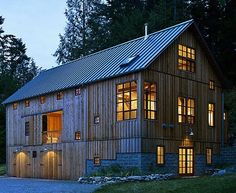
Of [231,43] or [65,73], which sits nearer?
[65,73]

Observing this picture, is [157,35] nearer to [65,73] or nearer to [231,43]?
[65,73]

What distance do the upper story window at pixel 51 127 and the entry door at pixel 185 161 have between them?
30.3ft

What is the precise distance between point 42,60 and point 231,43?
88.3m

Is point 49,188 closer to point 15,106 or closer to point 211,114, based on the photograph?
point 211,114

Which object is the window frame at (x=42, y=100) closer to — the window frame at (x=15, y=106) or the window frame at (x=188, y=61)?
the window frame at (x=15, y=106)

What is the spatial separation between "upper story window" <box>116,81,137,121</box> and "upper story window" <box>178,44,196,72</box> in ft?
13.5

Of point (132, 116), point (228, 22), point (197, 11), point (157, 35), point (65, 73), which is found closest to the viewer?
point (132, 116)

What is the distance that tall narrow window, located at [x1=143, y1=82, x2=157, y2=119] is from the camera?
27.6 m

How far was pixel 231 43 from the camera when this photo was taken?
45.4 metres

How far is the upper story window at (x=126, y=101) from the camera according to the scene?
2762cm

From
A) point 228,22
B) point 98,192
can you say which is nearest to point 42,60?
point 228,22

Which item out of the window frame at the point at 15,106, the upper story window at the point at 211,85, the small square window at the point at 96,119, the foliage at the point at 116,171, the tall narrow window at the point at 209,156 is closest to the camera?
the foliage at the point at 116,171

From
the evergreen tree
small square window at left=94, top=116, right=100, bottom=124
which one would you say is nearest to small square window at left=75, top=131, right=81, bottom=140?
small square window at left=94, top=116, right=100, bottom=124

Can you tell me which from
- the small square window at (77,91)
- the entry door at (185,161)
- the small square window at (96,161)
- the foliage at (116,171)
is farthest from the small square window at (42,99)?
the entry door at (185,161)
